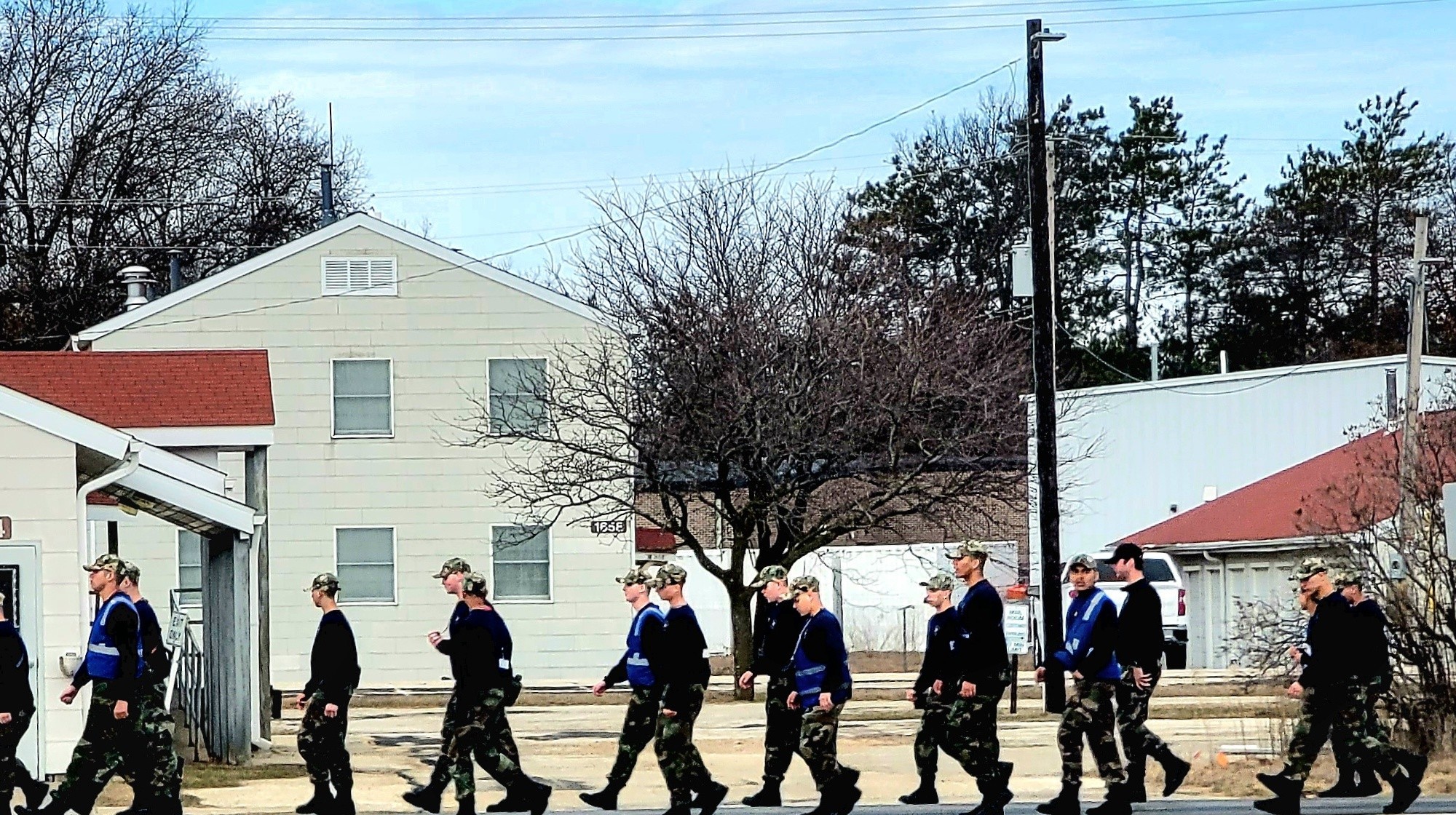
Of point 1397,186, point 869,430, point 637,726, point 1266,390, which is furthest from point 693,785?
point 1397,186

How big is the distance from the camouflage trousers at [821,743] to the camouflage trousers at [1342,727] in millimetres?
2920

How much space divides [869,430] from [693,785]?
17.7 meters

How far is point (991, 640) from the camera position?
13.8 m

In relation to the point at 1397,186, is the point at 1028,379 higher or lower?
lower

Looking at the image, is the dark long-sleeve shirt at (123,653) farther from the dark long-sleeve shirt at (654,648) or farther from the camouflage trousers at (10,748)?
the dark long-sleeve shirt at (654,648)

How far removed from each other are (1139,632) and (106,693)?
647cm

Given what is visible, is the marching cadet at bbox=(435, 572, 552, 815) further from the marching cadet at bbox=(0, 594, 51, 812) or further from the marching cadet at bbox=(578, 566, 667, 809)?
the marching cadet at bbox=(0, 594, 51, 812)

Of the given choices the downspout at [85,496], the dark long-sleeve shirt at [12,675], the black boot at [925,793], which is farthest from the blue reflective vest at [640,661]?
the downspout at [85,496]

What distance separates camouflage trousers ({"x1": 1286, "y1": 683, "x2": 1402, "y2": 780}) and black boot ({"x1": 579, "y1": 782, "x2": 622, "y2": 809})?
446 centimetres

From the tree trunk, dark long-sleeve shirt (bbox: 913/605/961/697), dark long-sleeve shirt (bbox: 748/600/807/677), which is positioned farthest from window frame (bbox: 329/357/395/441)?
dark long-sleeve shirt (bbox: 913/605/961/697)

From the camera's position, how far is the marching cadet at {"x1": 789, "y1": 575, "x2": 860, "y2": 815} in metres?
14.1

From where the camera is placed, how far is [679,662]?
1422 centimetres

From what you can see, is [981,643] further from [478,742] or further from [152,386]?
[152,386]

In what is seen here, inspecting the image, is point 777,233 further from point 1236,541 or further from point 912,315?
point 1236,541
